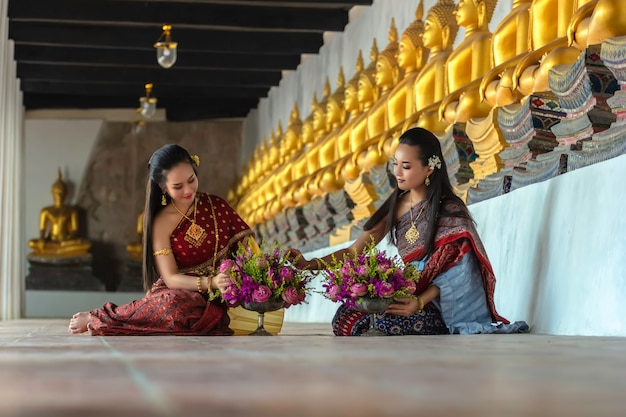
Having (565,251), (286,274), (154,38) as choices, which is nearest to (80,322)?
(286,274)

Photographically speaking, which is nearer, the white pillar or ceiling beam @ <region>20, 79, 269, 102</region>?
the white pillar

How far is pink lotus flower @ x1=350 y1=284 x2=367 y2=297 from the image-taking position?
13.1 ft

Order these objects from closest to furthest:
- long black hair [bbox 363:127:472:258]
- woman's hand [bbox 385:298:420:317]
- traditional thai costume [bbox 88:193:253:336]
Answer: woman's hand [bbox 385:298:420:317]
long black hair [bbox 363:127:472:258]
traditional thai costume [bbox 88:193:253:336]

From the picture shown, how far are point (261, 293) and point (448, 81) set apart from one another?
6.73ft

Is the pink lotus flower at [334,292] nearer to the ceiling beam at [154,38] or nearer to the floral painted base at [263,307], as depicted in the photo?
the floral painted base at [263,307]

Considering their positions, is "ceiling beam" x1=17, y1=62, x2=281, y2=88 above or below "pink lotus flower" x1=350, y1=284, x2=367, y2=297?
above

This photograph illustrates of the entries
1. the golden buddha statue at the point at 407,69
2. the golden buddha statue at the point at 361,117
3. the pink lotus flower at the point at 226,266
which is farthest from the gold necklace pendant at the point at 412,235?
the golden buddha statue at the point at 361,117

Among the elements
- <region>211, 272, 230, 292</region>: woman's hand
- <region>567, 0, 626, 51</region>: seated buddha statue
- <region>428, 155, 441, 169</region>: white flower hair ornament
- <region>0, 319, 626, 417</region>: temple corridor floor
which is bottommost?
<region>0, 319, 626, 417</region>: temple corridor floor

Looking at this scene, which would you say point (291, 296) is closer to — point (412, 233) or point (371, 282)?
point (371, 282)

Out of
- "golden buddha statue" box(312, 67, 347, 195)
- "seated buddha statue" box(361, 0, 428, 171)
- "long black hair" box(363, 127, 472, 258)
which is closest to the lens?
"long black hair" box(363, 127, 472, 258)

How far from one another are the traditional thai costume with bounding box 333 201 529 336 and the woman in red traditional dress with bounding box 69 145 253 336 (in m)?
0.79

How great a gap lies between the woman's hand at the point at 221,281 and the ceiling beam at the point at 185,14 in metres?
6.48

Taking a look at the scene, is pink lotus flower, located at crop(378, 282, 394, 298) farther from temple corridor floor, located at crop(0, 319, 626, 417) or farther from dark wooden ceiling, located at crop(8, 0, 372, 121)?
dark wooden ceiling, located at crop(8, 0, 372, 121)

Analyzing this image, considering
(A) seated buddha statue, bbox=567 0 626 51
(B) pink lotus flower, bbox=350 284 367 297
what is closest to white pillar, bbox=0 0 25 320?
(B) pink lotus flower, bbox=350 284 367 297
